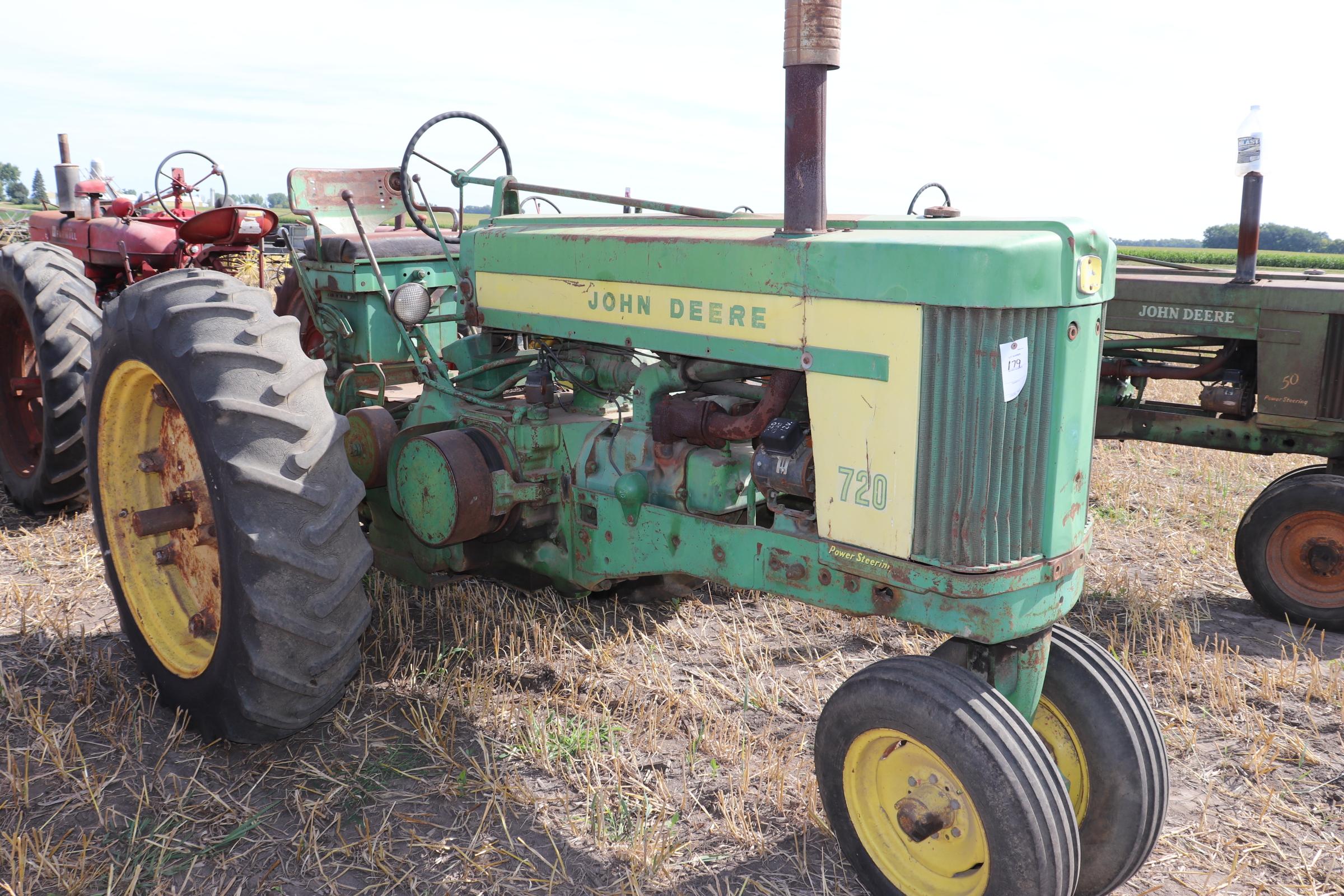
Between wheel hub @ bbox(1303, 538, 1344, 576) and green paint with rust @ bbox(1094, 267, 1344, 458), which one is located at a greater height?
green paint with rust @ bbox(1094, 267, 1344, 458)

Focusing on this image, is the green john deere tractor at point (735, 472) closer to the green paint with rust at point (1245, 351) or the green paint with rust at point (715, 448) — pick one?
the green paint with rust at point (715, 448)

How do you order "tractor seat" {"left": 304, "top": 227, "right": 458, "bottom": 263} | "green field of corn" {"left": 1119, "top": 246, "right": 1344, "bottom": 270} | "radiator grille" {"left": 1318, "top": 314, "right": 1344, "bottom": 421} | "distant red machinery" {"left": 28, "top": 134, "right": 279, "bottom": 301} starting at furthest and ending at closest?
"green field of corn" {"left": 1119, "top": 246, "right": 1344, "bottom": 270}
"distant red machinery" {"left": 28, "top": 134, "right": 279, "bottom": 301}
"tractor seat" {"left": 304, "top": 227, "right": 458, "bottom": 263}
"radiator grille" {"left": 1318, "top": 314, "right": 1344, "bottom": 421}

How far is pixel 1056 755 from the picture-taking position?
264 centimetres

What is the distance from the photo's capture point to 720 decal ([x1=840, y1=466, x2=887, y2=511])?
2.43 m

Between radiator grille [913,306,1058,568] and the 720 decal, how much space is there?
0.29 ft

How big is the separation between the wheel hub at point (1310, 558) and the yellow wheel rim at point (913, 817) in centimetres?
292

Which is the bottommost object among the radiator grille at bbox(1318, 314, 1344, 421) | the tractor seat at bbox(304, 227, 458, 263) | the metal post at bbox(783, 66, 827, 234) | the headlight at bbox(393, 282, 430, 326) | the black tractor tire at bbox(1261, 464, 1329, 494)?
the black tractor tire at bbox(1261, 464, 1329, 494)

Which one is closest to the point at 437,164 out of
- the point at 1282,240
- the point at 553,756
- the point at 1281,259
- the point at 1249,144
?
the point at 553,756

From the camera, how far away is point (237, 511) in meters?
2.80

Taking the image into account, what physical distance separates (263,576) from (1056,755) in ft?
6.92

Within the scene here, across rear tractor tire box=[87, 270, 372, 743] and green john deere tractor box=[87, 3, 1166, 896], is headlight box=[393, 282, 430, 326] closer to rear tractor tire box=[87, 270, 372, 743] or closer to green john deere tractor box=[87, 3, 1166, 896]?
green john deere tractor box=[87, 3, 1166, 896]

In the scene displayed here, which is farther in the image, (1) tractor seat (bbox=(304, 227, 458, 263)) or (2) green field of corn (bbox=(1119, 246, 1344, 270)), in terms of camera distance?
(2) green field of corn (bbox=(1119, 246, 1344, 270))

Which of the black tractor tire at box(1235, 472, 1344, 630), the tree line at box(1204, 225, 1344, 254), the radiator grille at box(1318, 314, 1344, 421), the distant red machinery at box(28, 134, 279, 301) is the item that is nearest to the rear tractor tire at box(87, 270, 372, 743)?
the distant red machinery at box(28, 134, 279, 301)


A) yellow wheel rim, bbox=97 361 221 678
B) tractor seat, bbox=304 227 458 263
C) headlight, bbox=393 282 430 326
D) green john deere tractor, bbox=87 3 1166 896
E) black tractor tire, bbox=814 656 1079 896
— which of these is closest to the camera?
black tractor tire, bbox=814 656 1079 896
